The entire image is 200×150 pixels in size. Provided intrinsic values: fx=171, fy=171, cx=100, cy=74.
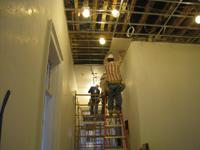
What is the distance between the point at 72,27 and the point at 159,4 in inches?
94.6

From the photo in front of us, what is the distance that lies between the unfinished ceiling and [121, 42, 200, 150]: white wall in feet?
1.23

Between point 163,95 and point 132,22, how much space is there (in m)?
2.23

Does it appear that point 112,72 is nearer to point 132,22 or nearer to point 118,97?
point 118,97

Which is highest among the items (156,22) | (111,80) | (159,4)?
(159,4)

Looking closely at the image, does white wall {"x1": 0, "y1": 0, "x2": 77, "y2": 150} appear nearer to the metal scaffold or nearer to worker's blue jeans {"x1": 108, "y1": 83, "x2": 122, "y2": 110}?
the metal scaffold

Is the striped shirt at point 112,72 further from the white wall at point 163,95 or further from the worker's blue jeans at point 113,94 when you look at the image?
the white wall at point 163,95

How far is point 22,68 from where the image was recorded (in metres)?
1.33

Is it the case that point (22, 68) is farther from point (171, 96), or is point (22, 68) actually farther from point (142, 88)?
point (171, 96)

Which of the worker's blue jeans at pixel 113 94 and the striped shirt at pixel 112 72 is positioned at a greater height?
the striped shirt at pixel 112 72

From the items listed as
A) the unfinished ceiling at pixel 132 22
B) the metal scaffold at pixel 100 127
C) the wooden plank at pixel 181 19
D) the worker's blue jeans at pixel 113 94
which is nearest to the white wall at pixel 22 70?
the unfinished ceiling at pixel 132 22

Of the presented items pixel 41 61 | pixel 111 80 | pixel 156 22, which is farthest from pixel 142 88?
pixel 41 61

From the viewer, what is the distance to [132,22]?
194 inches

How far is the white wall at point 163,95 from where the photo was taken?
385cm

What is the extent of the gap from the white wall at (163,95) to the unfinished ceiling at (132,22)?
37 centimetres
